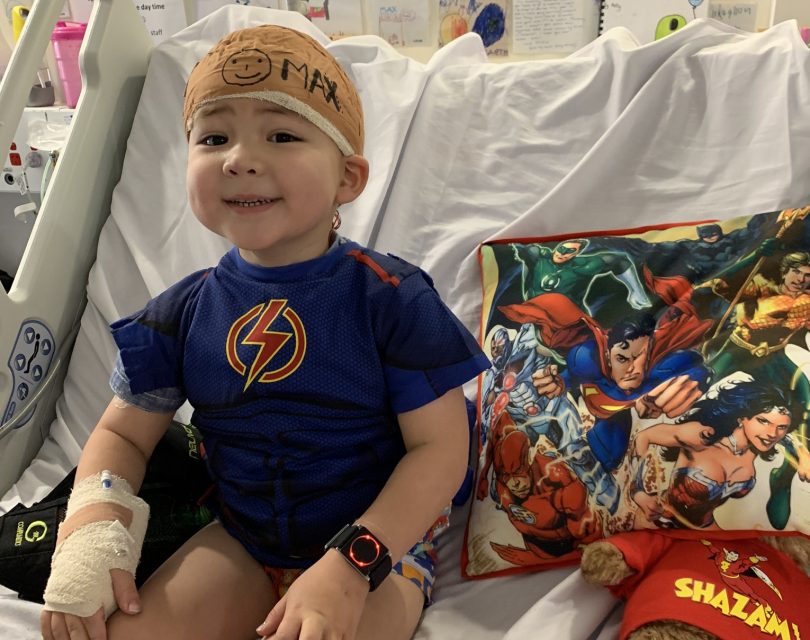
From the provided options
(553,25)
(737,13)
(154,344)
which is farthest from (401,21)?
(154,344)

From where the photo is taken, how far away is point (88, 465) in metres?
0.86

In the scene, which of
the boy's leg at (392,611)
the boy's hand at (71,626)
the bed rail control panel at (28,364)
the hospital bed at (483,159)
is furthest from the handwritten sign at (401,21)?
the boy's hand at (71,626)

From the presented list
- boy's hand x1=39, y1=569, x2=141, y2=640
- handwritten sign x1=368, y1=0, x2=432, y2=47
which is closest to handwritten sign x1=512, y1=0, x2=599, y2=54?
handwritten sign x1=368, y1=0, x2=432, y2=47

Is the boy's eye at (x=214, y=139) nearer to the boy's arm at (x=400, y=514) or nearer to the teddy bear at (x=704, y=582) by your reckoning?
the boy's arm at (x=400, y=514)

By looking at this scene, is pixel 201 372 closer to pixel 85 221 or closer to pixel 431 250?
pixel 431 250

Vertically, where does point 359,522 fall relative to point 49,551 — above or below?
above

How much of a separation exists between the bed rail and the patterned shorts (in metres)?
0.57

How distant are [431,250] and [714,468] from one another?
637 millimetres

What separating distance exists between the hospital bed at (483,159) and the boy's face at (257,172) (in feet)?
1.52

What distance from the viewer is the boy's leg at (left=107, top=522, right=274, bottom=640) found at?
2.54 feet

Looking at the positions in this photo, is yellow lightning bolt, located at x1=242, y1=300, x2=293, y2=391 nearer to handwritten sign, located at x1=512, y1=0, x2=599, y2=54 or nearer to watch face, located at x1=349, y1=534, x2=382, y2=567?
watch face, located at x1=349, y1=534, x2=382, y2=567

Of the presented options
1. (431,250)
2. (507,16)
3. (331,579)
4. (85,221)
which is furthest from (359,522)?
(507,16)

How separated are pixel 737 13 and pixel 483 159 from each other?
0.80 meters

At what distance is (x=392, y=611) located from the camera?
80 cm
